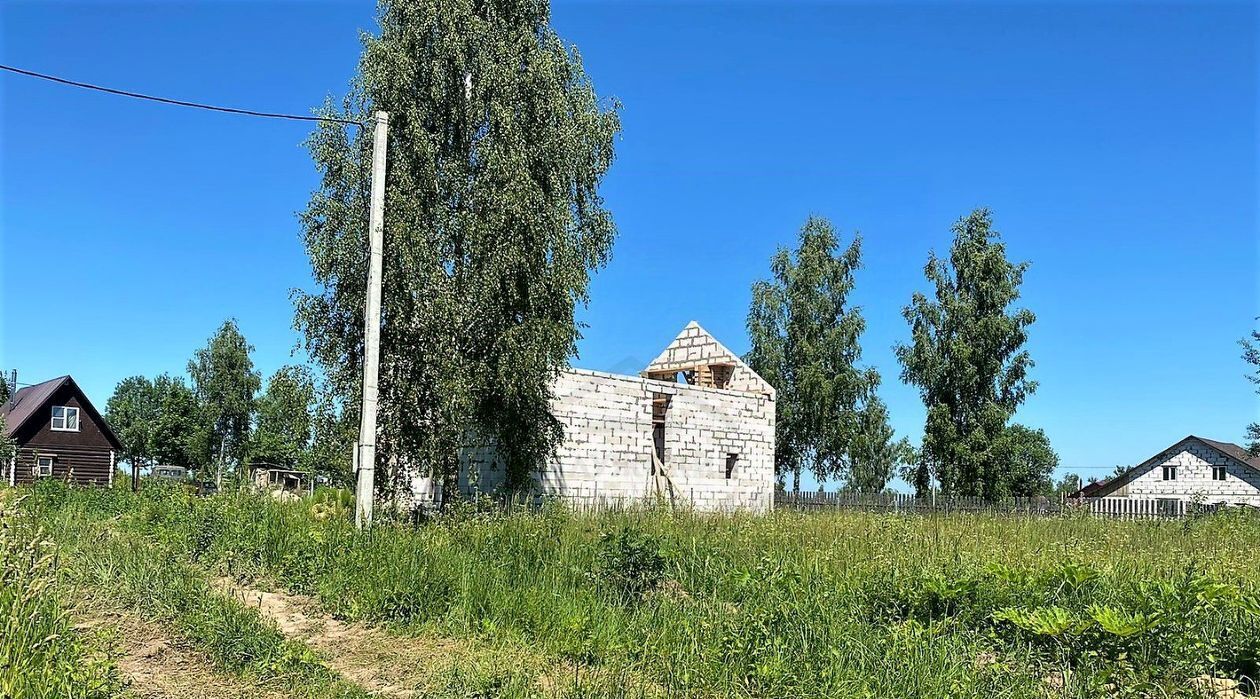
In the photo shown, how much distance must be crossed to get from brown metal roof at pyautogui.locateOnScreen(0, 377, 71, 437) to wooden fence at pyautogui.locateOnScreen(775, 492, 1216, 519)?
32815 mm

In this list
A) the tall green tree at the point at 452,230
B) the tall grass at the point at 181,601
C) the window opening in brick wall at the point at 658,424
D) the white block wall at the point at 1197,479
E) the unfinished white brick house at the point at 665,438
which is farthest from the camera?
the white block wall at the point at 1197,479

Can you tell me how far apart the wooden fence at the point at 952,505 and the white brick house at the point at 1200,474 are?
1984 cm

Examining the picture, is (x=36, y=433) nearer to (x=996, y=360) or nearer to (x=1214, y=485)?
(x=996, y=360)

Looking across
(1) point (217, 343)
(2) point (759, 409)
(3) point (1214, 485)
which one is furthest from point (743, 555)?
(3) point (1214, 485)

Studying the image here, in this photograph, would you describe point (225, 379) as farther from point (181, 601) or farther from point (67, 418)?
point (181, 601)

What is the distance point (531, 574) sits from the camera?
9.30 meters

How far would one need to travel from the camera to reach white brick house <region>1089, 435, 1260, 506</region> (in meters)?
45.0

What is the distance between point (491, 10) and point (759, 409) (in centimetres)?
1332

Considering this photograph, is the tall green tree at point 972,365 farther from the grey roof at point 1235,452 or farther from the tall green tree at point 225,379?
the tall green tree at point 225,379

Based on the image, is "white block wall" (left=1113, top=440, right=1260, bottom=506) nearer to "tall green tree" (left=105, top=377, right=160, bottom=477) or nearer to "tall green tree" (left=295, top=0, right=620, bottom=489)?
"tall green tree" (left=295, top=0, right=620, bottom=489)

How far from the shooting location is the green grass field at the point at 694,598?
6.23 meters

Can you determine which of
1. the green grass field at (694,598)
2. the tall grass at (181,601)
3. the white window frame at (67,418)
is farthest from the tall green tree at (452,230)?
the white window frame at (67,418)

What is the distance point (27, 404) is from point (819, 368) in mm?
35505

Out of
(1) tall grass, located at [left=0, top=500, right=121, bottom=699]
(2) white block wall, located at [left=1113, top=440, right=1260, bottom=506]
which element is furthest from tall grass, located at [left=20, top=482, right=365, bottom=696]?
(2) white block wall, located at [left=1113, top=440, right=1260, bottom=506]
